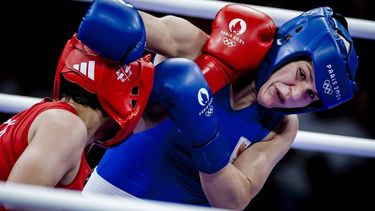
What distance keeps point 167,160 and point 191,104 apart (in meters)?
0.33

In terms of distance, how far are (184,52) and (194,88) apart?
262 mm

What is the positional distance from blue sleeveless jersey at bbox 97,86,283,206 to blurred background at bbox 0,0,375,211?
85 cm

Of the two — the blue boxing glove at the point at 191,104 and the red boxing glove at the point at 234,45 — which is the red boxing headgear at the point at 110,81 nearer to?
the blue boxing glove at the point at 191,104

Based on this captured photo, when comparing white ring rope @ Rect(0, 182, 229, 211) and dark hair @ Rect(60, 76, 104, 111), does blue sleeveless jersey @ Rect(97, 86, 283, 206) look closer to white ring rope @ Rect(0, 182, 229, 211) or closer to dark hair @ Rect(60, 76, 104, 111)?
dark hair @ Rect(60, 76, 104, 111)

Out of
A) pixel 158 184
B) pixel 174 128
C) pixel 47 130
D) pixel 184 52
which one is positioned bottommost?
pixel 158 184

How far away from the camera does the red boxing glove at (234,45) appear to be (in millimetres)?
1467

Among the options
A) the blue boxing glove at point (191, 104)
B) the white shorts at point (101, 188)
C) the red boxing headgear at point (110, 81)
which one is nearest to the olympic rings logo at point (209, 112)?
the blue boxing glove at point (191, 104)

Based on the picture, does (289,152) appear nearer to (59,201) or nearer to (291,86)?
(291,86)

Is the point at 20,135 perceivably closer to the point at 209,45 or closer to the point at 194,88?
the point at 194,88

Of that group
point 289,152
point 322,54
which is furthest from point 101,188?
point 289,152

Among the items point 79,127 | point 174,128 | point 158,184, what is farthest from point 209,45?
point 79,127

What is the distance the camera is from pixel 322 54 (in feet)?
4.84

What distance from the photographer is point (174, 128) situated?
155 cm

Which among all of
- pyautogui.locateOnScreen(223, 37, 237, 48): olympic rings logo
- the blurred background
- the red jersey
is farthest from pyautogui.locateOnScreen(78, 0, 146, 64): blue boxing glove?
the blurred background
